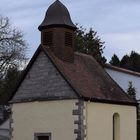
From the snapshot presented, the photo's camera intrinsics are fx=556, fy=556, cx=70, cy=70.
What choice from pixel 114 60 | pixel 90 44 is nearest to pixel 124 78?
pixel 90 44

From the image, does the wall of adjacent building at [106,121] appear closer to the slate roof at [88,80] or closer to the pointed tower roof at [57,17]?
the slate roof at [88,80]

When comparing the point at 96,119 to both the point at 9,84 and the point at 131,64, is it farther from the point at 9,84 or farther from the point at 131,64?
the point at 131,64

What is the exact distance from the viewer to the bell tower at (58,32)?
33156mm

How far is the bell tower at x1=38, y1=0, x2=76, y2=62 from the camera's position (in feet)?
109

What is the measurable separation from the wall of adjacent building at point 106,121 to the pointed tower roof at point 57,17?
527 centimetres

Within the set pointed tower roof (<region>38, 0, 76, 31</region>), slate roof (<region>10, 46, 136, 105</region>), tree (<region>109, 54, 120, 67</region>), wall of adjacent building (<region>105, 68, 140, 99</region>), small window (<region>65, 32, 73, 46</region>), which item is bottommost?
slate roof (<region>10, 46, 136, 105</region>)

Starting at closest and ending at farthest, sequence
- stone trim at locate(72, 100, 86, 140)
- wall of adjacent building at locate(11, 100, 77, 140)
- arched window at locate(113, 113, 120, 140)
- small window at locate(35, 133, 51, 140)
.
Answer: stone trim at locate(72, 100, 86, 140) → wall of adjacent building at locate(11, 100, 77, 140) → small window at locate(35, 133, 51, 140) → arched window at locate(113, 113, 120, 140)

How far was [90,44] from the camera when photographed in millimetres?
53781

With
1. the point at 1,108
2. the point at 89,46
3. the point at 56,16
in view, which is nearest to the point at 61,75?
the point at 56,16

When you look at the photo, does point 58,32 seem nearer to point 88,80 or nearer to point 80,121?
point 88,80

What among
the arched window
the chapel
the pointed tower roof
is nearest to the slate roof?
the chapel

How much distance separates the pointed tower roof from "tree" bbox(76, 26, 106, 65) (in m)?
17.9

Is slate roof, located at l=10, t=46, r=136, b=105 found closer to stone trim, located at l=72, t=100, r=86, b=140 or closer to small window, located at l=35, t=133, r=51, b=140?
stone trim, located at l=72, t=100, r=86, b=140

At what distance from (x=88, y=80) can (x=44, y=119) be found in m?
3.59
